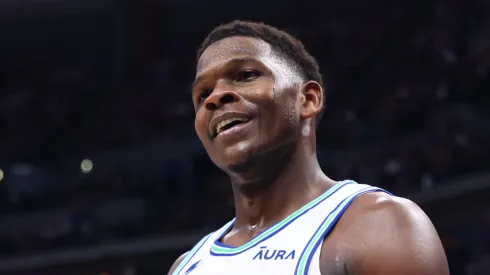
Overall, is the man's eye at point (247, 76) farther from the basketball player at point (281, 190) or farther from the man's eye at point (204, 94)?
the man's eye at point (204, 94)

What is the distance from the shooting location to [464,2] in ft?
23.5

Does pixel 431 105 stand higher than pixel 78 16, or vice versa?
pixel 78 16

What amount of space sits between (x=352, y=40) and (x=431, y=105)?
1951 millimetres

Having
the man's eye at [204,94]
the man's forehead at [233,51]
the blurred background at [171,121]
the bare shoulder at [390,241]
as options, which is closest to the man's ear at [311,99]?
the man's forehead at [233,51]

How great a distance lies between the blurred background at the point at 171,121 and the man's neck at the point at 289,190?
3582 mm

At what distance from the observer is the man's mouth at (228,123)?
2.03 meters

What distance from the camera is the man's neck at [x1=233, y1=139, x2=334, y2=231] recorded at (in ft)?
6.88

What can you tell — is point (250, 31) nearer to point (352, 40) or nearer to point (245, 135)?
point (245, 135)

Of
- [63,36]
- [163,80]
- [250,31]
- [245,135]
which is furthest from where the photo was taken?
[63,36]

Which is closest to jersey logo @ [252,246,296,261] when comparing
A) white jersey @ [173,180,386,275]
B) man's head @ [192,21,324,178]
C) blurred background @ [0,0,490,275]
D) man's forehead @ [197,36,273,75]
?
white jersey @ [173,180,386,275]

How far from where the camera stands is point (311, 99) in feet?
7.16

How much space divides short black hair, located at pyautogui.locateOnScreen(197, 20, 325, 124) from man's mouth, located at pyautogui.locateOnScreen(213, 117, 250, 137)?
0.26 metres

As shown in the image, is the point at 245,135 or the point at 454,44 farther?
the point at 454,44

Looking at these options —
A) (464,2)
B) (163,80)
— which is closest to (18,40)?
(163,80)
